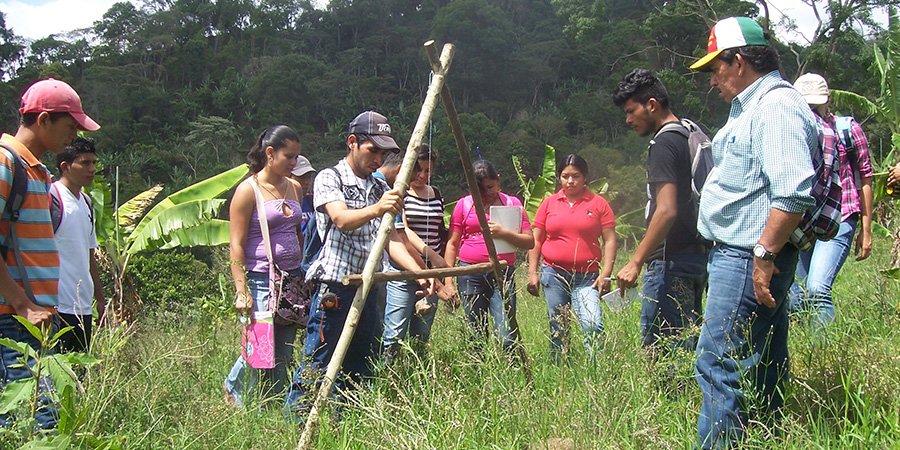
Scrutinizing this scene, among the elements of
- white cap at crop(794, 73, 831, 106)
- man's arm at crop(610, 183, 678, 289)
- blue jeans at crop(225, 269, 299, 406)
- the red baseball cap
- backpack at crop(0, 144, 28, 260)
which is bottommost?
blue jeans at crop(225, 269, 299, 406)

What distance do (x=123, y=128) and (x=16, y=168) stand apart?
39.3 meters

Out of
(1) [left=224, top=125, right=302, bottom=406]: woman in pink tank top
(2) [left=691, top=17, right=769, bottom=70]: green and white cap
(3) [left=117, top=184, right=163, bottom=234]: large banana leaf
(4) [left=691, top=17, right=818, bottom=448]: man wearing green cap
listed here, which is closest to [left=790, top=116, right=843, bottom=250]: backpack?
(4) [left=691, top=17, right=818, bottom=448]: man wearing green cap

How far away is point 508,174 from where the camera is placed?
3453 centimetres

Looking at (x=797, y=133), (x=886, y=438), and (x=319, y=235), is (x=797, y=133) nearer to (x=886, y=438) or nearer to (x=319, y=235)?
(x=886, y=438)

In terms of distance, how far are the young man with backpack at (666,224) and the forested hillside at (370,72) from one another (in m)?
19.9

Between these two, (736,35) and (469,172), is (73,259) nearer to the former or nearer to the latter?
(469,172)

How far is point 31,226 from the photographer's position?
113 inches

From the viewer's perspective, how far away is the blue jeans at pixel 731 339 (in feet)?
9.02

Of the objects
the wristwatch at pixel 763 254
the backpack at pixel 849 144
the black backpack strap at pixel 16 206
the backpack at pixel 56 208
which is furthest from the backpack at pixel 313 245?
the backpack at pixel 849 144

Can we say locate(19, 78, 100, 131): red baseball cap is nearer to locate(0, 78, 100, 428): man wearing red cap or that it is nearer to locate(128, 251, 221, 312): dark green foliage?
locate(0, 78, 100, 428): man wearing red cap

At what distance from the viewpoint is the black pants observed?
3.37 meters

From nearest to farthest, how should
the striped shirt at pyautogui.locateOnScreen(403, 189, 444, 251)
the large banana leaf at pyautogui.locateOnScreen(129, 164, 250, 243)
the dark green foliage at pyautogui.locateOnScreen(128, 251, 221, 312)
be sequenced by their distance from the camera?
the striped shirt at pyautogui.locateOnScreen(403, 189, 444, 251) < the large banana leaf at pyautogui.locateOnScreen(129, 164, 250, 243) < the dark green foliage at pyautogui.locateOnScreen(128, 251, 221, 312)

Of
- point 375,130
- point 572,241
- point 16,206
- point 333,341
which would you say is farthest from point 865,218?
point 16,206

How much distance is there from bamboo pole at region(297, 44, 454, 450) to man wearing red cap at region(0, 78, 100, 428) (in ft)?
3.30
